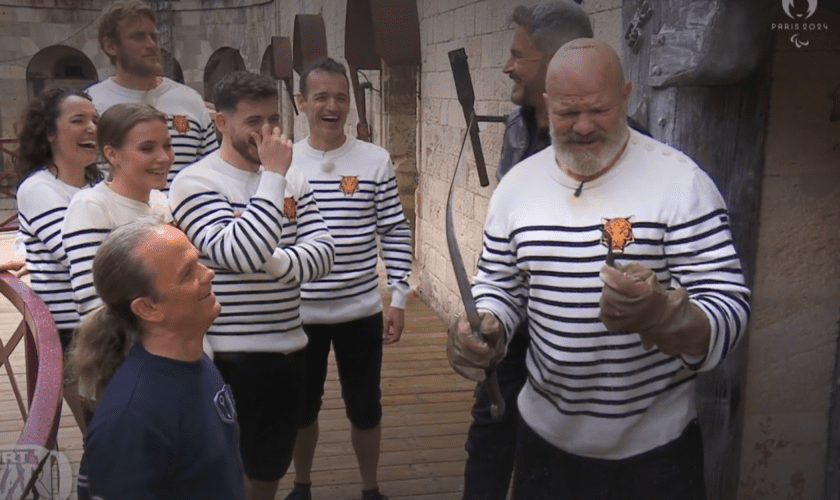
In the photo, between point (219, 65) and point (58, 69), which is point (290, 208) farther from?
point (58, 69)

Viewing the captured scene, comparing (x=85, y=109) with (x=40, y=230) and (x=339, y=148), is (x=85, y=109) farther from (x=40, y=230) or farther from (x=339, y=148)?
(x=339, y=148)

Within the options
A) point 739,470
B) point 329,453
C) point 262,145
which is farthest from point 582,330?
point 329,453

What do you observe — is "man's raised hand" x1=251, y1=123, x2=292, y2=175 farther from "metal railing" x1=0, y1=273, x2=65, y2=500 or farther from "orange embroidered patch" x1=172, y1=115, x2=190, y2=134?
"orange embroidered patch" x1=172, y1=115, x2=190, y2=134

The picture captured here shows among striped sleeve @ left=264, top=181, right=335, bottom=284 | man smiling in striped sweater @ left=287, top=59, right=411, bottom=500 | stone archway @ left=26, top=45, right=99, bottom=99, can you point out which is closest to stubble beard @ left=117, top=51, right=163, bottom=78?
man smiling in striped sweater @ left=287, top=59, right=411, bottom=500

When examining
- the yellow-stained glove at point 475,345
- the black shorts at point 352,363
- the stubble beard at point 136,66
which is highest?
the stubble beard at point 136,66

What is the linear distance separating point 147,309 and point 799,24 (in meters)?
1.96

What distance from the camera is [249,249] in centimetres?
217

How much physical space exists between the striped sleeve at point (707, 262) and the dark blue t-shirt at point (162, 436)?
976mm

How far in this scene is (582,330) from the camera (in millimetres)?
1716

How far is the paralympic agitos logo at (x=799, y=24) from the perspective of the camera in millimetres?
2217

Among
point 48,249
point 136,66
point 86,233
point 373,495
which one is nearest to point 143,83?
point 136,66

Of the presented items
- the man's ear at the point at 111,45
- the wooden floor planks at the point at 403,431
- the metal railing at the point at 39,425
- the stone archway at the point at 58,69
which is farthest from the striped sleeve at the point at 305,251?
the stone archway at the point at 58,69

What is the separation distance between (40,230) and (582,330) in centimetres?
176

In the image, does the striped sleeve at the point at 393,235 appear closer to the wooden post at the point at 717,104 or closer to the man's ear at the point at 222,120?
the man's ear at the point at 222,120
